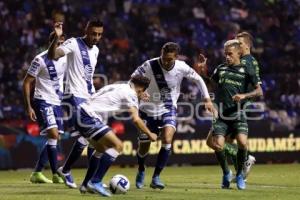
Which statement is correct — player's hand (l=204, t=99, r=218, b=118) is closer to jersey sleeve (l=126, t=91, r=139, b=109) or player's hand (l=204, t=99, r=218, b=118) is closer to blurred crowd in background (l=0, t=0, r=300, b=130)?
jersey sleeve (l=126, t=91, r=139, b=109)

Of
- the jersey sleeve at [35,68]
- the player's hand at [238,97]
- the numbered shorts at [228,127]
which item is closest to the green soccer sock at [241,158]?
the numbered shorts at [228,127]

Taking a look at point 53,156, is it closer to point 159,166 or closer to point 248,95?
point 159,166

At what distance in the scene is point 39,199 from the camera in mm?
11781

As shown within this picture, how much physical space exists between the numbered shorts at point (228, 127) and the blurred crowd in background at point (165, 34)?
979cm

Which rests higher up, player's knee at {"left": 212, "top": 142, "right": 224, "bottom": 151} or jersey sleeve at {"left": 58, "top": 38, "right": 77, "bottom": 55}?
jersey sleeve at {"left": 58, "top": 38, "right": 77, "bottom": 55}

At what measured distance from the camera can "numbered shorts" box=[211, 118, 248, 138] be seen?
14039 millimetres

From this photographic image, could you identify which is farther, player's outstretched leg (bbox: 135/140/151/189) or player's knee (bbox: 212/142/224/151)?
player's outstretched leg (bbox: 135/140/151/189)

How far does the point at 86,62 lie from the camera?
13750 mm

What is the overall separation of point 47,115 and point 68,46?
74.8 inches

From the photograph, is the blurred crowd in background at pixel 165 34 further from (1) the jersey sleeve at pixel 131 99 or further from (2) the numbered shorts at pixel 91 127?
(1) the jersey sleeve at pixel 131 99

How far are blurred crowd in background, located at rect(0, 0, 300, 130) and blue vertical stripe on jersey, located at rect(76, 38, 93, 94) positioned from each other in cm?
923

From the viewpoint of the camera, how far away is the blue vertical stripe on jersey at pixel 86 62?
1370 cm

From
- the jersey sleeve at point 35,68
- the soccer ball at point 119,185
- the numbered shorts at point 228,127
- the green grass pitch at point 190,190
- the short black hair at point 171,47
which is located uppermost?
the short black hair at point 171,47

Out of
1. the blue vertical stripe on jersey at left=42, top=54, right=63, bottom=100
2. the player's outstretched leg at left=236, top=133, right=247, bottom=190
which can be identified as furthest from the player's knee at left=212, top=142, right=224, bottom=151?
the blue vertical stripe on jersey at left=42, top=54, right=63, bottom=100
